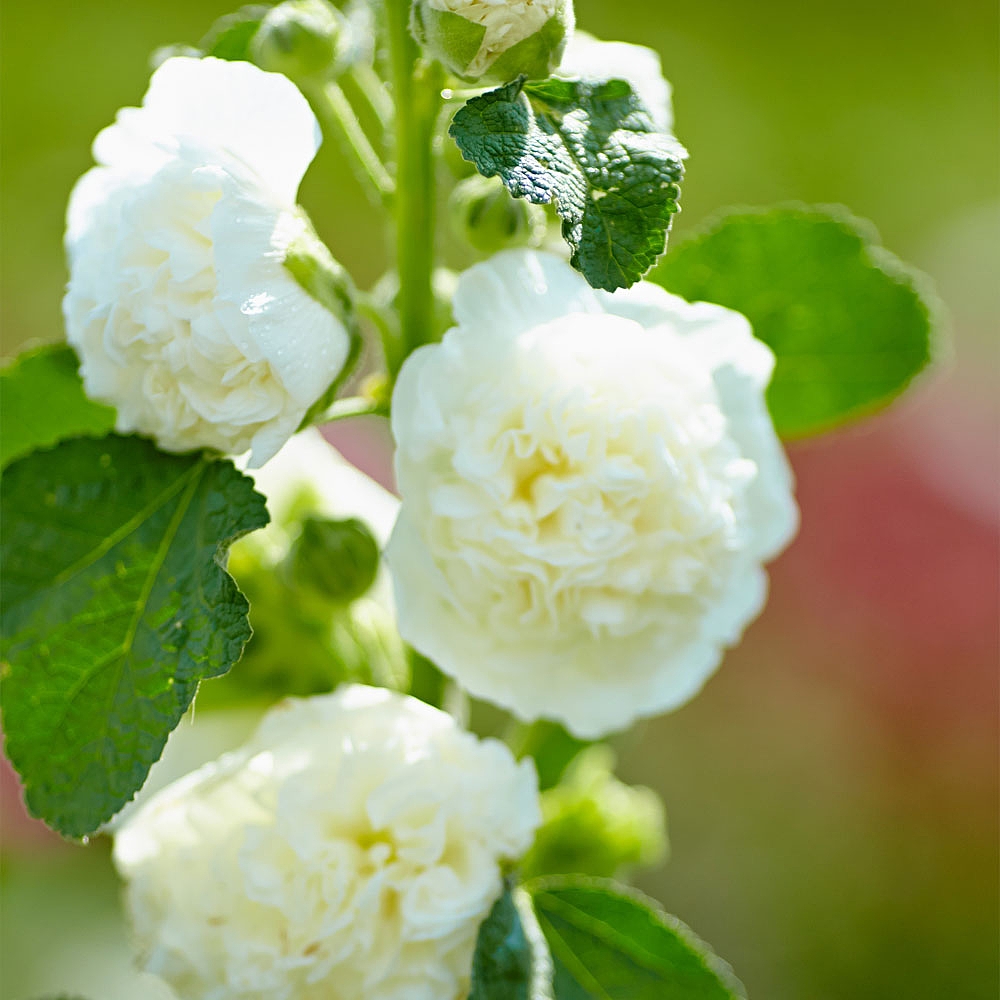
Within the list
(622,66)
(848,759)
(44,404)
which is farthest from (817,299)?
(848,759)

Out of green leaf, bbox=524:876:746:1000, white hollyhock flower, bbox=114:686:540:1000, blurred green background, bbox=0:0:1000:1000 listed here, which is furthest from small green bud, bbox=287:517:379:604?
blurred green background, bbox=0:0:1000:1000

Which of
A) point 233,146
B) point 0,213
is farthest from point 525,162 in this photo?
point 0,213

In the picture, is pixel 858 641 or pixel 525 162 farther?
pixel 858 641

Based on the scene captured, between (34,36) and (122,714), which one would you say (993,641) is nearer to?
(122,714)

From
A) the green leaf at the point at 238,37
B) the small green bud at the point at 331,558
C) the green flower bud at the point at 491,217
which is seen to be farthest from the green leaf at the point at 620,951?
the green leaf at the point at 238,37

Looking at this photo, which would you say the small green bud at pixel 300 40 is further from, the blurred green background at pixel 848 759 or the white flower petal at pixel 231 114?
the blurred green background at pixel 848 759

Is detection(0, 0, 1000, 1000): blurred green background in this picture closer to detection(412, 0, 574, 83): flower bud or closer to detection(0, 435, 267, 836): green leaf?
detection(0, 435, 267, 836): green leaf
